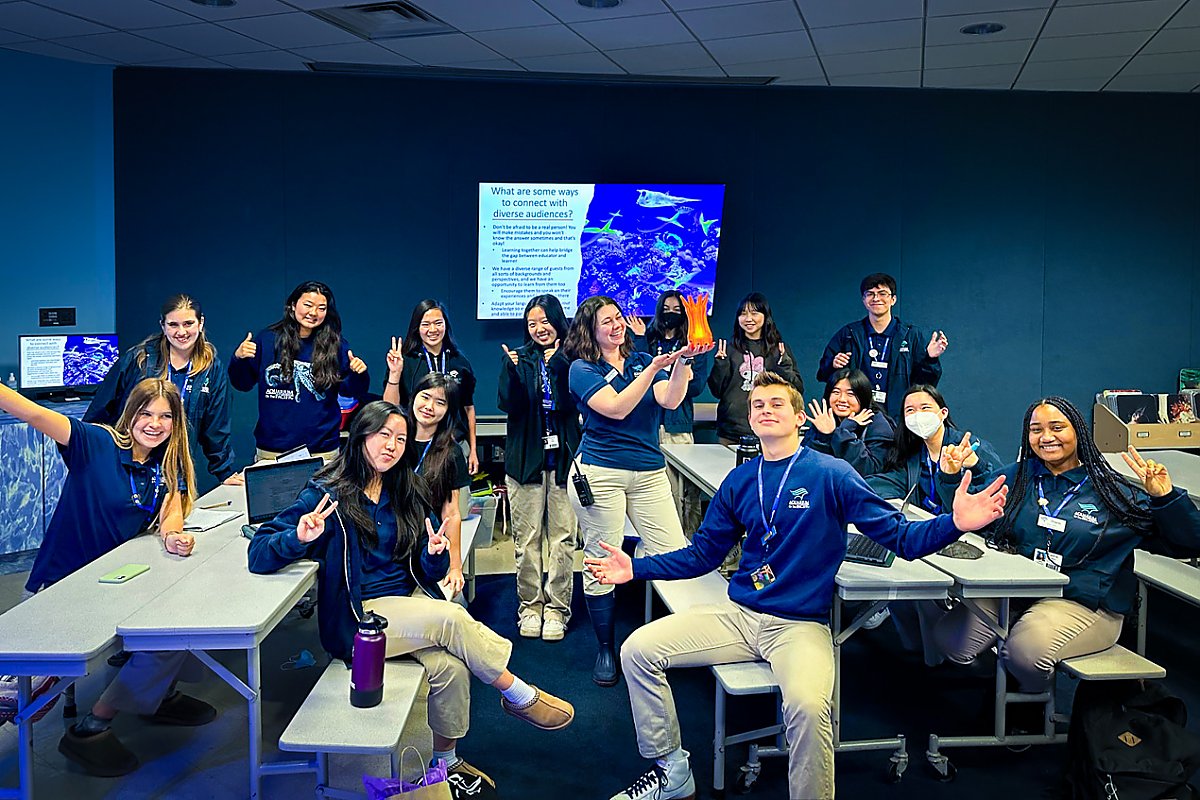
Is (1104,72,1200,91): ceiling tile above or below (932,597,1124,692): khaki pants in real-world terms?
above

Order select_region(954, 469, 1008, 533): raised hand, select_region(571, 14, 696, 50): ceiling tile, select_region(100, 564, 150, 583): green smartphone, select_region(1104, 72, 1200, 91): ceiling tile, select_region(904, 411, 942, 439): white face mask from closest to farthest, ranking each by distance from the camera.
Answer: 1. select_region(954, 469, 1008, 533): raised hand
2. select_region(100, 564, 150, 583): green smartphone
3. select_region(904, 411, 942, 439): white face mask
4. select_region(571, 14, 696, 50): ceiling tile
5. select_region(1104, 72, 1200, 91): ceiling tile

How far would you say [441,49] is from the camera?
5793 mm

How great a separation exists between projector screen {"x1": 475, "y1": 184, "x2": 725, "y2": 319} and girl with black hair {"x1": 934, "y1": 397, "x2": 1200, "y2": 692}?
3609 mm

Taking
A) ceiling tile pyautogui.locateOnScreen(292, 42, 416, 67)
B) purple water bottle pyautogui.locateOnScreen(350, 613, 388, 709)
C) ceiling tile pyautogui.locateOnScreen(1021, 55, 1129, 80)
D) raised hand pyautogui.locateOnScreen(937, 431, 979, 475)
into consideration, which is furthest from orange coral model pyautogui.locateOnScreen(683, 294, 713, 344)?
ceiling tile pyautogui.locateOnScreen(1021, 55, 1129, 80)

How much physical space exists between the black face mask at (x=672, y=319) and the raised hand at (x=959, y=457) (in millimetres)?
1976

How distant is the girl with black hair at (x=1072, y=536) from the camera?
10.1 ft

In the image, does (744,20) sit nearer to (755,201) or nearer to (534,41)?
(534,41)

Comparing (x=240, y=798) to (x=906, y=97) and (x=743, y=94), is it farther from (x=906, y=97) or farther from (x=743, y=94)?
(x=906, y=97)

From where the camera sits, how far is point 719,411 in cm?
551

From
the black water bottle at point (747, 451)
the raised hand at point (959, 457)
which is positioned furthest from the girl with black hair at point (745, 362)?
the raised hand at point (959, 457)

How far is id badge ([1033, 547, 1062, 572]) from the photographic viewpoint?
3.22 metres

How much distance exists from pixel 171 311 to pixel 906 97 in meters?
5.10

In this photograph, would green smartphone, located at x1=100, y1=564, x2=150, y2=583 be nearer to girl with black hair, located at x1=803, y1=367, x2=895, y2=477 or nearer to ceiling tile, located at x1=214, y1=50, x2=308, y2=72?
girl with black hair, located at x1=803, y1=367, x2=895, y2=477

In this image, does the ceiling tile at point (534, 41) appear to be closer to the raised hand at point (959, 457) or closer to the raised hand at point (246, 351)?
the raised hand at point (246, 351)
